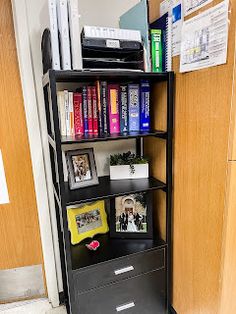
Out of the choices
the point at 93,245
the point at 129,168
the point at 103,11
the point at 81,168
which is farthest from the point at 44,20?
the point at 93,245

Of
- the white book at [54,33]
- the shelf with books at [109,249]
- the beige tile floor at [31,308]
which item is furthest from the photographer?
the beige tile floor at [31,308]

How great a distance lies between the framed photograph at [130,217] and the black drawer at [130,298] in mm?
260

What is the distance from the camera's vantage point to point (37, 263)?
173 cm

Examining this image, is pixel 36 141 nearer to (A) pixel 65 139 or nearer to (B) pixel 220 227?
(A) pixel 65 139

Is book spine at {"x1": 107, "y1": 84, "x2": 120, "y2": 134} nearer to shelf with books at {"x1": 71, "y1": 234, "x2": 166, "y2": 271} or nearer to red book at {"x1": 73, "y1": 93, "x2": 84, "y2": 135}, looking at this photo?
red book at {"x1": 73, "y1": 93, "x2": 84, "y2": 135}

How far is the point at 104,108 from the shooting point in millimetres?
1309

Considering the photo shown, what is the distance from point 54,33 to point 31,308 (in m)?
1.77

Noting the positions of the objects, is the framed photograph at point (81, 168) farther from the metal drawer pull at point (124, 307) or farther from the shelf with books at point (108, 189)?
the metal drawer pull at point (124, 307)

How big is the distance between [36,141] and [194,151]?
0.91 m

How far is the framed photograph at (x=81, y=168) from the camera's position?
4.59ft

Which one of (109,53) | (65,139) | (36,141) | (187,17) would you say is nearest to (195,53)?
(187,17)

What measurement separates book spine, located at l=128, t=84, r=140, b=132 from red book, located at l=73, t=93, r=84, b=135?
27cm

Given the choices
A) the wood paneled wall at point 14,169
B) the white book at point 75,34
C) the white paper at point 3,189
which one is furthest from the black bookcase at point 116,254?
the white paper at point 3,189

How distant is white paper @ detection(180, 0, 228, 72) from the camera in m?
0.93
